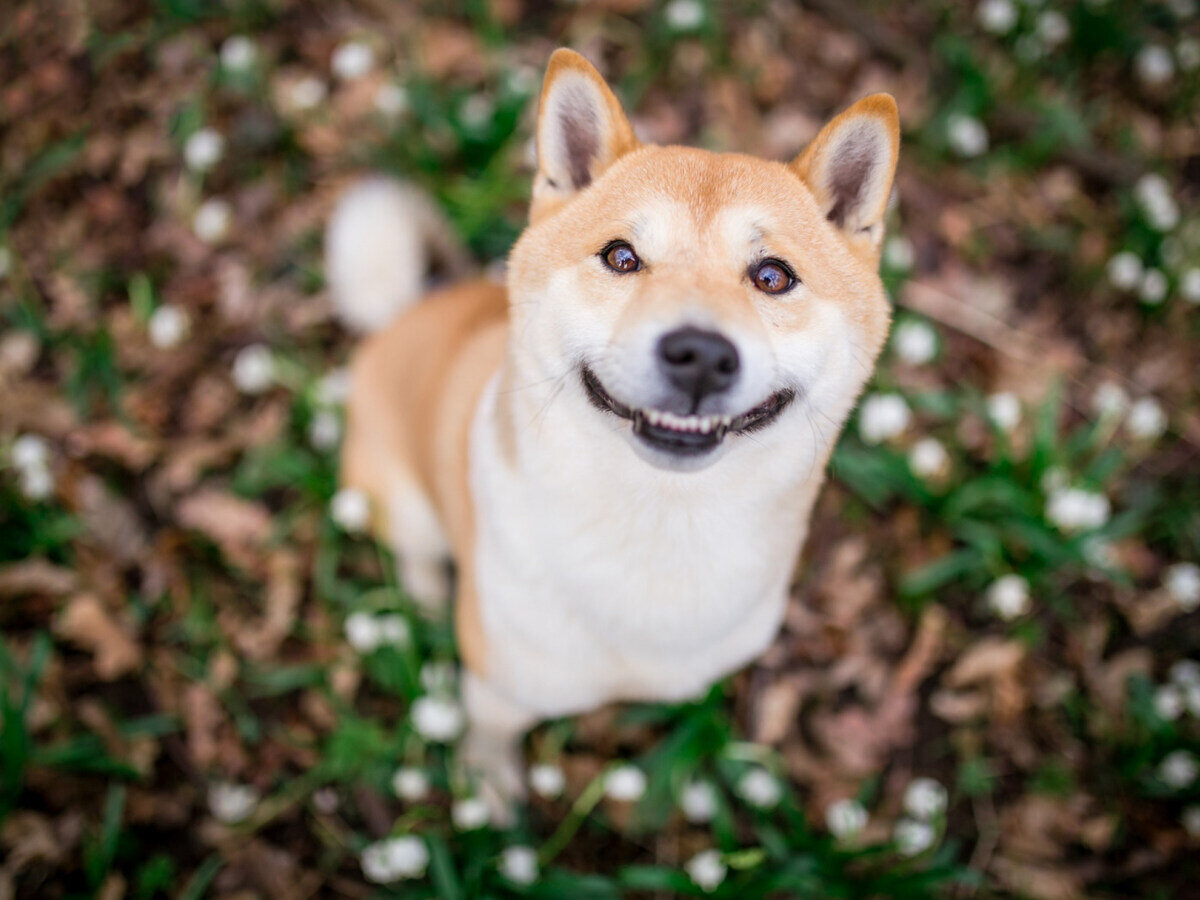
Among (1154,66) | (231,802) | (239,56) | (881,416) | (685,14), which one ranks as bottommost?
(231,802)

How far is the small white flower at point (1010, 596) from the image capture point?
282 cm

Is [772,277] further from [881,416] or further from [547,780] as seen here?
[547,780]

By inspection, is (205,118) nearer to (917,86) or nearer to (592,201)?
(592,201)

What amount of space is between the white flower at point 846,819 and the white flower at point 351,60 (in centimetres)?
354

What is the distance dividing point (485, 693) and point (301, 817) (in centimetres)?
98

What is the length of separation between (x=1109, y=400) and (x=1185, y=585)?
780 mm

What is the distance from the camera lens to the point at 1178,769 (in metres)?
2.66

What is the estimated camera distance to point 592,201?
1.80 m

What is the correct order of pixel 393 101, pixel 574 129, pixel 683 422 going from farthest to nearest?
pixel 393 101
pixel 574 129
pixel 683 422

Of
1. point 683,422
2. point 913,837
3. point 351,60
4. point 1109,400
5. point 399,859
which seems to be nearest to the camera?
point 683,422

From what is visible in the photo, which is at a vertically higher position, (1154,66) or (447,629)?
(1154,66)

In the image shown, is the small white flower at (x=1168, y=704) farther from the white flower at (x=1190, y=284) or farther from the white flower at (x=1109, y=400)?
the white flower at (x=1190, y=284)

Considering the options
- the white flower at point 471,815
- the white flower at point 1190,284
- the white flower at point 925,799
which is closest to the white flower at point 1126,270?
the white flower at point 1190,284

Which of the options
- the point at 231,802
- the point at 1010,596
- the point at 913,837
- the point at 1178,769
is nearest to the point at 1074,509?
the point at 1010,596
